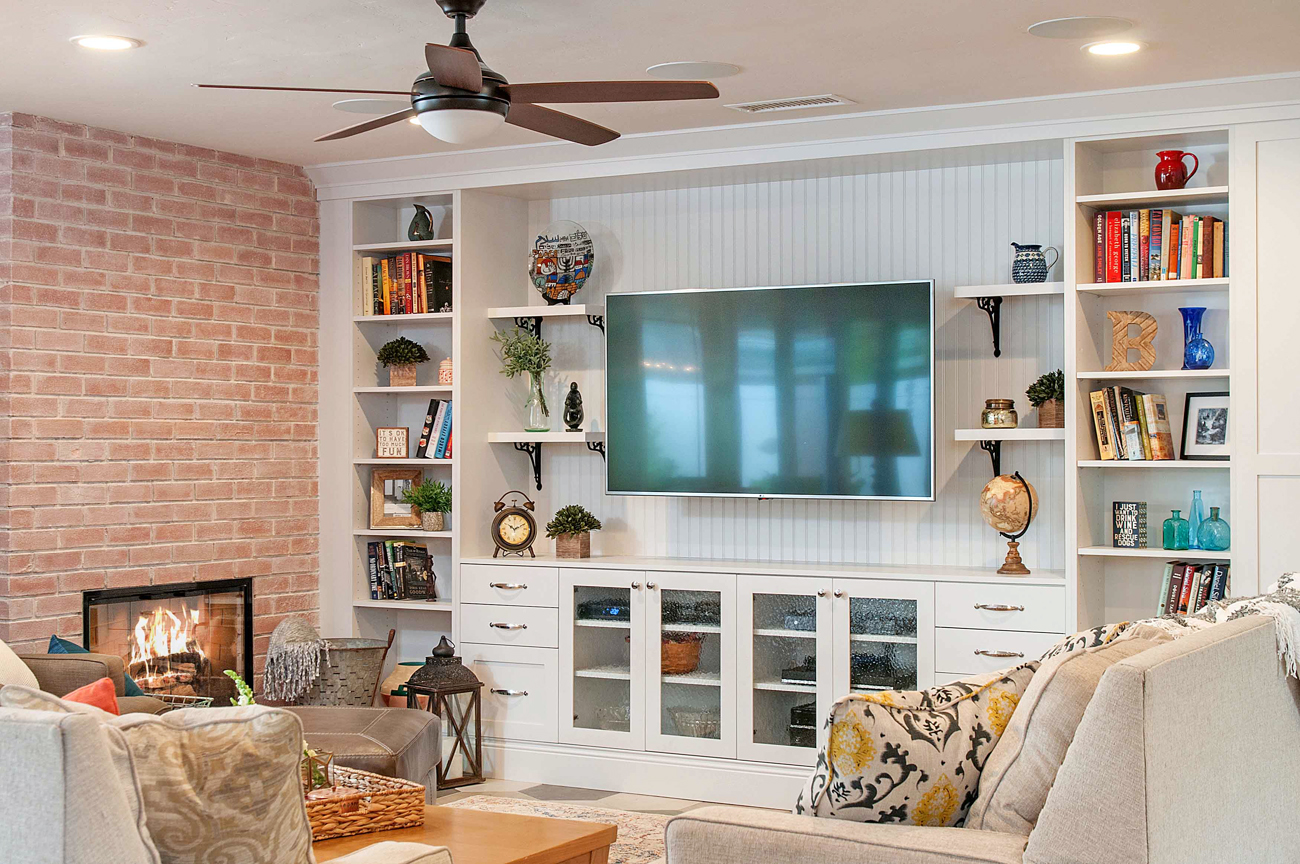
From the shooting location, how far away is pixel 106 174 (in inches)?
185

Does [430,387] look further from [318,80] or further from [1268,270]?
[1268,270]

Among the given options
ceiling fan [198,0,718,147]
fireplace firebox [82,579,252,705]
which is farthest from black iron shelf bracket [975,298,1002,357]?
fireplace firebox [82,579,252,705]

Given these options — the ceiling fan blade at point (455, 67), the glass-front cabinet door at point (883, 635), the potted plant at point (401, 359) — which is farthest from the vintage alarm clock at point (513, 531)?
the ceiling fan blade at point (455, 67)

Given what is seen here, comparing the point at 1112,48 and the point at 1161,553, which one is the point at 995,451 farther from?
the point at 1112,48

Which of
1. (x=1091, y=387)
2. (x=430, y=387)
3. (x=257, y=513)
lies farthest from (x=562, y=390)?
(x=1091, y=387)

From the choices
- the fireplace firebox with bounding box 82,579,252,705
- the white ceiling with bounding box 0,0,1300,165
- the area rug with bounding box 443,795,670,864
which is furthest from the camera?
the fireplace firebox with bounding box 82,579,252,705

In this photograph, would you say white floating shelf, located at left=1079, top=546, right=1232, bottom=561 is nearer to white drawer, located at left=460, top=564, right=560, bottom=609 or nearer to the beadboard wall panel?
the beadboard wall panel

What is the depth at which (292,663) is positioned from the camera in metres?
5.03

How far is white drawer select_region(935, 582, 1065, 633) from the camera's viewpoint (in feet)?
14.0

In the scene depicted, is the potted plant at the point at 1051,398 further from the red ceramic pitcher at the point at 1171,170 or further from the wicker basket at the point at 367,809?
the wicker basket at the point at 367,809

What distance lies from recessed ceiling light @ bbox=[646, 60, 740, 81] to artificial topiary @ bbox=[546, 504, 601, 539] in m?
1.85

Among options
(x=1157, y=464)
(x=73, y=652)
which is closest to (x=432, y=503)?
(x=73, y=652)

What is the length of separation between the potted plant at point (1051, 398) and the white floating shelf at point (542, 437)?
175 centimetres

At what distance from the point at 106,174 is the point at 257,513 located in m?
1.47
